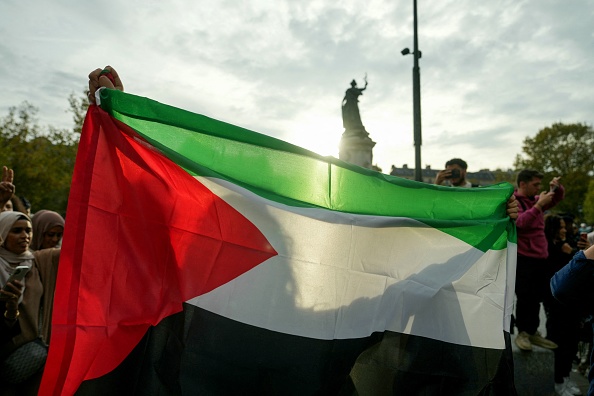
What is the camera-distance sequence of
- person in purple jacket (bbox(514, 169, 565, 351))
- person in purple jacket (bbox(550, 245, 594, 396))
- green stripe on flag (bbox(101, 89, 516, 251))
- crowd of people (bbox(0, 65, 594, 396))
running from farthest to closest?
person in purple jacket (bbox(514, 169, 565, 351)) → green stripe on flag (bbox(101, 89, 516, 251)) → crowd of people (bbox(0, 65, 594, 396)) → person in purple jacket (bbox(550, 245, 594, 396))

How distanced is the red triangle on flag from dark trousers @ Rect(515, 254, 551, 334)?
10.2 feet

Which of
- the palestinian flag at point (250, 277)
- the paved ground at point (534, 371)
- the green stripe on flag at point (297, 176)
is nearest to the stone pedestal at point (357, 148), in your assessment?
the paved ground at point (534, 371)

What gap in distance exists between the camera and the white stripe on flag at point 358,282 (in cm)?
231

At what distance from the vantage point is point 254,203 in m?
2.47

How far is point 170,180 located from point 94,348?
0.86 meters

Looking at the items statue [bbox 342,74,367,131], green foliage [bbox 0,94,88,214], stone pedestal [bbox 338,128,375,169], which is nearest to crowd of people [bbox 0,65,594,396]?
stone pedestal [bbox 338,128,375,169]

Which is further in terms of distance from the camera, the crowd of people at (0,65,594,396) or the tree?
the tree

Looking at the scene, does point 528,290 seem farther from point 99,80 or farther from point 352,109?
point 352,109

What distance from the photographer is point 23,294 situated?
2.92 meters

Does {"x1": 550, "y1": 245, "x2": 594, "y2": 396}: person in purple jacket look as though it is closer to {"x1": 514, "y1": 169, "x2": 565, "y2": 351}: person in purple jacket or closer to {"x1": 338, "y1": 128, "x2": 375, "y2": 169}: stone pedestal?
{"x1": 514, "y1": 169, "x2": 565, "y2": 351}: person in purple jacket

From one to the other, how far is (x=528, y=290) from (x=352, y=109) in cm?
1044

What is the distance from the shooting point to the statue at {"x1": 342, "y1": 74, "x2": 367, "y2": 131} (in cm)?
1402

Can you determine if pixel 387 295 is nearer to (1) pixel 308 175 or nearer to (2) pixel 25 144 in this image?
(1) pixel 308 175

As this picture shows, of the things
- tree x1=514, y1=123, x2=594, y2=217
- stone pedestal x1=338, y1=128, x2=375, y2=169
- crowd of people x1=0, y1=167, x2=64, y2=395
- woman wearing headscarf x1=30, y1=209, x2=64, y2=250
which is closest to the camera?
crowd of people x1=0, y1=167, x2=64, y2=395
